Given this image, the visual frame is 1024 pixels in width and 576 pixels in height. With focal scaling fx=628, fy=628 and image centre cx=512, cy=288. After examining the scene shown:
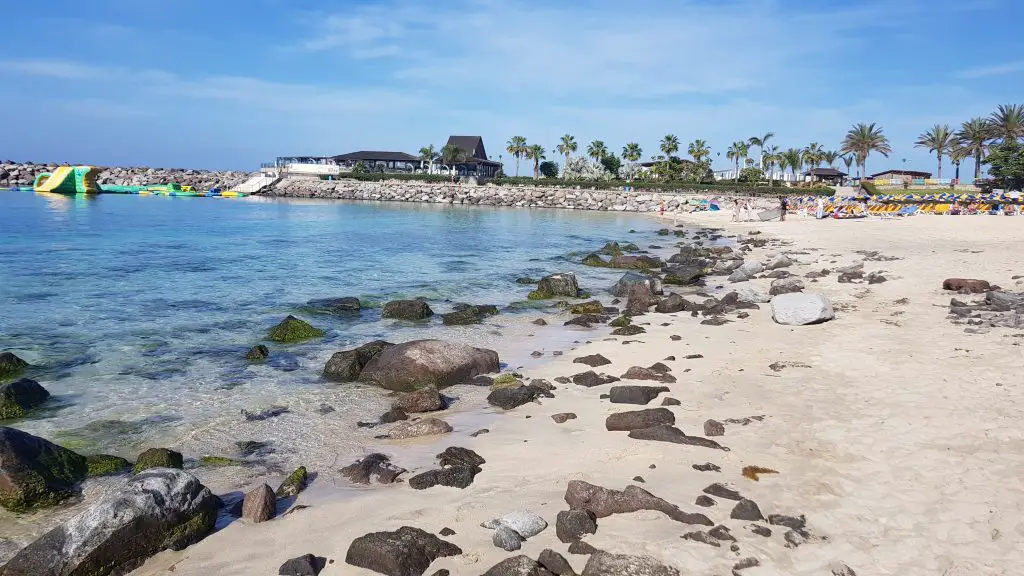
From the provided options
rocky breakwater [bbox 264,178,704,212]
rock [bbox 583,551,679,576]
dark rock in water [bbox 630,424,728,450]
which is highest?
rocky breakwater [bbox 264,178,704,212]

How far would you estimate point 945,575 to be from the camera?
4.85 meters

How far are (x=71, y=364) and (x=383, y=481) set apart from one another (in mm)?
8656

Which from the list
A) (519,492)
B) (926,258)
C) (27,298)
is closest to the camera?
(519,492)

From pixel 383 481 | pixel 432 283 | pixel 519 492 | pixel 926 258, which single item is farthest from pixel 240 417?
pixel 926 258

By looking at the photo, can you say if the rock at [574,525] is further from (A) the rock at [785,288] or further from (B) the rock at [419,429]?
(A) the rock at [785,288]

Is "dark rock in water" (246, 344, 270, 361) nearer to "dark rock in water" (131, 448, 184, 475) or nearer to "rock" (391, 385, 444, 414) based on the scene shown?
"rock" (391, 385, 444, 414)

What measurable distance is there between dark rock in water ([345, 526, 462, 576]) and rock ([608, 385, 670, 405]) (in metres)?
4.31

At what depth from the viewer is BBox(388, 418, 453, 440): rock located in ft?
27.7

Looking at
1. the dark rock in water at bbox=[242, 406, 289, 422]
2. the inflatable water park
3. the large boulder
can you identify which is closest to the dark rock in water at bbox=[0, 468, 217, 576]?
the dark rock in water at bbox=[242, 406, 289, 422]

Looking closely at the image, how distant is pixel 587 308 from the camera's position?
55.8 feet

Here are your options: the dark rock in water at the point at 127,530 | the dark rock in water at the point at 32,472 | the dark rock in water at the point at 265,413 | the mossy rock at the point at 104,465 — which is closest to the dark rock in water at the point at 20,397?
the mossy rock at the point at 104,465

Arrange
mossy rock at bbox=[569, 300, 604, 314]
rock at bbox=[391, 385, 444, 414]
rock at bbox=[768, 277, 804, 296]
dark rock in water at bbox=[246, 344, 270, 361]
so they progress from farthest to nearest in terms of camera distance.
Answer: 1. rock at bbox=[768, 277, 804, 296]
2. mossy rock at bbox=[569, 300, 604, 314]
3. dark rock in water at bbox=[246, 344, 270, 361]
4. rock at bbox=[391, 385, 444, 414]

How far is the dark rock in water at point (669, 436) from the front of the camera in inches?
294

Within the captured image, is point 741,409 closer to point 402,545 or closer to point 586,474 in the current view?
point 586,474
